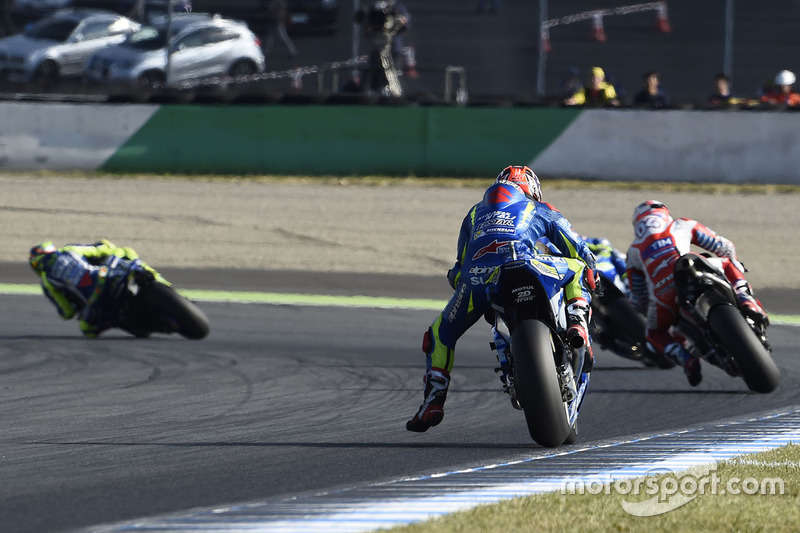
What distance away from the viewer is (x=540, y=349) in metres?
6.27

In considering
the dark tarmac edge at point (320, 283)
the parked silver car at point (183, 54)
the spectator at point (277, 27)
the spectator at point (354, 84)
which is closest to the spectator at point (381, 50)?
the spectator at point (354, 84)

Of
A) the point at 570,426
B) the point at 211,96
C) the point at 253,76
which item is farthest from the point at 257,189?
the point at 570,426

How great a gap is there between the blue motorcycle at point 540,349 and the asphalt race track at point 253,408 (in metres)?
0.32

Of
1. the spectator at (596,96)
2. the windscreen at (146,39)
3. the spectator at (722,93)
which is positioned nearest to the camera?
the spectator at (596,96)

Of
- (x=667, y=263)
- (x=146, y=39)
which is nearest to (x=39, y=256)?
(x=667, y=263)

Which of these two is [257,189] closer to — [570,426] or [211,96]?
[211,96]

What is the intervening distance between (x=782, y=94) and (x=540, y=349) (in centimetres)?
1523

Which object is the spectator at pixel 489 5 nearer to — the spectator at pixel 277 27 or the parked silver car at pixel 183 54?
the spectator at pixel 277 27

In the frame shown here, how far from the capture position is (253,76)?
82.1 ft

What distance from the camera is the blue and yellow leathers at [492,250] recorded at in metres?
6.76

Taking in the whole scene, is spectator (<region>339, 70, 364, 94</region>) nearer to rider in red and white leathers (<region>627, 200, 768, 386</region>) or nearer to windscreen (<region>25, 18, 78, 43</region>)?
windscreen (<region>25, 18, 78, 43</region>)

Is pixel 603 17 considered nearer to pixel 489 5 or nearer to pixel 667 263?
pixel 489 5

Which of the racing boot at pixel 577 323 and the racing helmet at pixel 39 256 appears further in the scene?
the racing helmet at pixel 39 256

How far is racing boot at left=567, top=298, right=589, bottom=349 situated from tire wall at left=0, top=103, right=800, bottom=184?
12.7 metres
